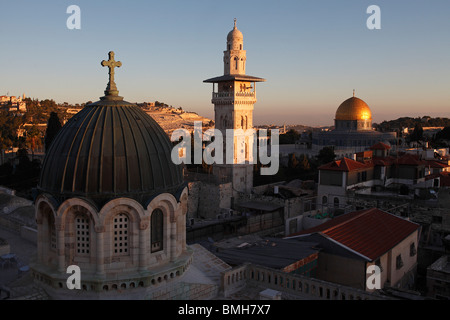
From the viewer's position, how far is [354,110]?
6775 centimetres

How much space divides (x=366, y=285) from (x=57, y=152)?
35.9ft

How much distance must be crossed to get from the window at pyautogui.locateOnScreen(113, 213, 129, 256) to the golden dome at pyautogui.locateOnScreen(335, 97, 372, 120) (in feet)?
201

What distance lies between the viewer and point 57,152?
36.7ft

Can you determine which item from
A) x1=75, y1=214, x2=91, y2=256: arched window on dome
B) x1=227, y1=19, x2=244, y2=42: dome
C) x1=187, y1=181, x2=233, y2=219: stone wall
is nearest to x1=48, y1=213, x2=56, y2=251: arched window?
x1=75, y1=214, x2=91, y2=256: arched window on dome

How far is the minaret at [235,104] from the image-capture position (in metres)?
42.6

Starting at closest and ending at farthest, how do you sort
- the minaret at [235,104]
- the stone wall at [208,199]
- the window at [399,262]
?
1. the window at [399,262]
2. the stone wall at [208,199]
3. the minaret at [235,104]

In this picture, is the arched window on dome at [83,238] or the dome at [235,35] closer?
the arched window on dome at [83,238]

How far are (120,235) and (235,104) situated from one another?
33.2m

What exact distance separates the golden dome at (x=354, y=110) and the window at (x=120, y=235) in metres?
61.3

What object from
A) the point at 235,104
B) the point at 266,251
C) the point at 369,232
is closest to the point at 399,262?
the point at 369,232

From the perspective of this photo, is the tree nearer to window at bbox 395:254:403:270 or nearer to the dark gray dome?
the dark gray dome

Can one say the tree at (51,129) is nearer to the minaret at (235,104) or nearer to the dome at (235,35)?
the minaret at (235,104)

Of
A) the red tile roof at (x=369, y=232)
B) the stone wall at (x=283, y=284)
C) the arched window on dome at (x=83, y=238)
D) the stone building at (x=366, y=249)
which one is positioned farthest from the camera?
the red tile roof at (x=369, y=232)

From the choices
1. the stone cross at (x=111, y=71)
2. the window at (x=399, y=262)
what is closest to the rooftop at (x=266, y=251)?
the window at (x=399, y=262)
